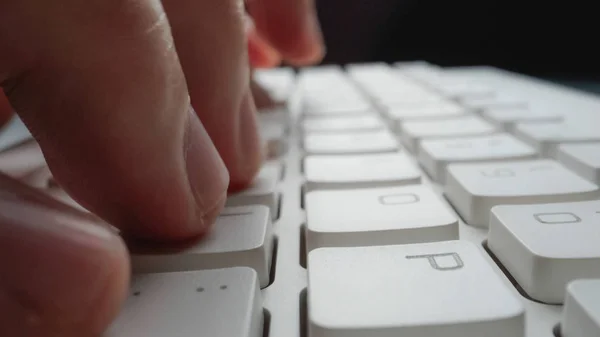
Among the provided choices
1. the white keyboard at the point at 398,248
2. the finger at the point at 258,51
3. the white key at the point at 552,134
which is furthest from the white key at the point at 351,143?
the finger at the point at 258,51

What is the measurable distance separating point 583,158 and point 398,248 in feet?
0.72

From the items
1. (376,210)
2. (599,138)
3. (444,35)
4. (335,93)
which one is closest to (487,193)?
(376,210)

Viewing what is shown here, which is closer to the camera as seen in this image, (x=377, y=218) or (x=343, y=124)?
(x=377, y=218)

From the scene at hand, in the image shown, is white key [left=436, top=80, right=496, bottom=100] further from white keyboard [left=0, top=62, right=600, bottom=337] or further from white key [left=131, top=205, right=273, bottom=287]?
white key [left=131, top=205, right=273, bottom=287]

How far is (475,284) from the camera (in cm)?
24

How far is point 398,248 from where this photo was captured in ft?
0.92

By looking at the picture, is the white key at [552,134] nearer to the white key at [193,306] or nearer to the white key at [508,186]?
the white key at [508,186]

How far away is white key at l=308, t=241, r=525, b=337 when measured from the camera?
0.70 ft

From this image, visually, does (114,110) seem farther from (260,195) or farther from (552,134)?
(552,134)

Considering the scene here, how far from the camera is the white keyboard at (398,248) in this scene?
0.23 m

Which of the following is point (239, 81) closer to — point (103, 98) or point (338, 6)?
point (103, 98)

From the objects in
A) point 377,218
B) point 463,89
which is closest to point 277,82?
point 463,89

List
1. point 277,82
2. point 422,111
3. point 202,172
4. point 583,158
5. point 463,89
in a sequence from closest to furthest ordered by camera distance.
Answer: point 202,172
point 583,158
point 422,111
point 463,89
point 277,82

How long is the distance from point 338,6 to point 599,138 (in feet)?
3.68
